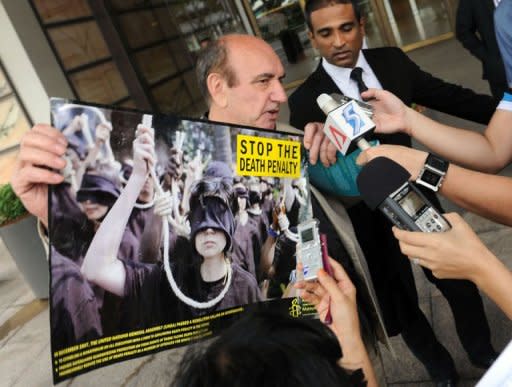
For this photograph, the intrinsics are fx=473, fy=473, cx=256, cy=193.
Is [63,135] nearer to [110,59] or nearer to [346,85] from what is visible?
[346,85]

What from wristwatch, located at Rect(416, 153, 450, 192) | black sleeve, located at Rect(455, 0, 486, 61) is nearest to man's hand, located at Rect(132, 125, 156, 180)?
wristwatch, located at Rect(416, 153, 450, 192)

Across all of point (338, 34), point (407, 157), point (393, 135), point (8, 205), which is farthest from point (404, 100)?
point (8, 205)

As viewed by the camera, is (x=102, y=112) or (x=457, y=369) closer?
(x=102, y=112)

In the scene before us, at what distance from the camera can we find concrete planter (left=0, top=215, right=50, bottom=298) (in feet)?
14.1

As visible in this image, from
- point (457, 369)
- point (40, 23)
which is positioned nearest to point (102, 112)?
point (457, 369)

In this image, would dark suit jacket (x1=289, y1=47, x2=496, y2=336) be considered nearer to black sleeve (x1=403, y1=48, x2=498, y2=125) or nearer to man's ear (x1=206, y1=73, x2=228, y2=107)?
black sleeve (x1=403, y1=48, x2=498, y2=125)

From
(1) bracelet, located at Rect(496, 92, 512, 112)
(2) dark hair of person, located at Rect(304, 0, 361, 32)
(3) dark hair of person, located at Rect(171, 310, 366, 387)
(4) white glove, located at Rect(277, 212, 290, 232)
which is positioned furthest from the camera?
→ (2) dark hair of person, located at Rect(304, 0, 361, 32)

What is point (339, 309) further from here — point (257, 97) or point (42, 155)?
point (257, 97)

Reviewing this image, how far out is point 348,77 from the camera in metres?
1.84

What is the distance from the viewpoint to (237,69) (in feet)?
4.95

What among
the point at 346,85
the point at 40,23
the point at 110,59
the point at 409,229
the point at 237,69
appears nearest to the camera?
the point at 409,229

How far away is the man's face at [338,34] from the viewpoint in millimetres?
1882

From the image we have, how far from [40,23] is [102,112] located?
5.70m

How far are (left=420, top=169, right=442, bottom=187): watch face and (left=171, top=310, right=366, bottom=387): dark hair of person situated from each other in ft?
1.76
